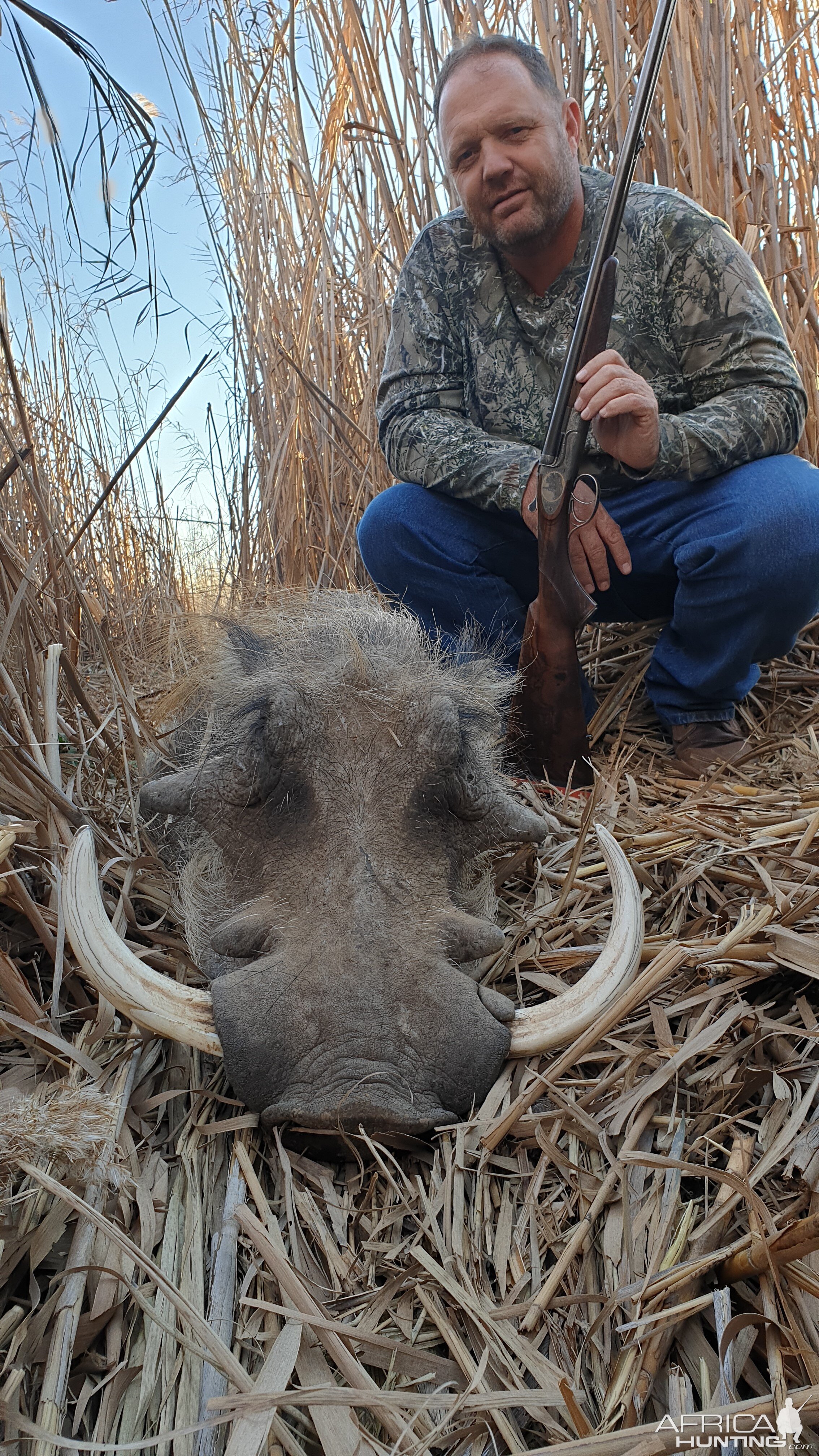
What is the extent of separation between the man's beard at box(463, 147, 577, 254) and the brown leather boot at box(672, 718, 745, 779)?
157 cm

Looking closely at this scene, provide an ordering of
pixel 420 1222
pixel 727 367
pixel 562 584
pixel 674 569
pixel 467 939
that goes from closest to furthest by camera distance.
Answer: pixel 420 1222
pixel 467 939
pixel 562 584
pixel 727 367
pixel 674 569

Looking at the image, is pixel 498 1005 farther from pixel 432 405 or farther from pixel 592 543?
pixel 432 405

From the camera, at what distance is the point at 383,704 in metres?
1.61

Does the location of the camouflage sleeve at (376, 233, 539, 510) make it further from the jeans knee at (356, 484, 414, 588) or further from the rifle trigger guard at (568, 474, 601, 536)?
the rifle trigger guard at (568, 474, 601, 536)

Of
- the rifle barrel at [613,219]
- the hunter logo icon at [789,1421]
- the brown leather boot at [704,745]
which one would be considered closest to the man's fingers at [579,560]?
the rifle barrel at [613,219]

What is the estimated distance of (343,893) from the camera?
1.35m

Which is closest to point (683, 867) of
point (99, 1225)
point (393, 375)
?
point (99, 1225)

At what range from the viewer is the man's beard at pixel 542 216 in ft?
9.21

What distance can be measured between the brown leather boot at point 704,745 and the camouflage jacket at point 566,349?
28.7 inches

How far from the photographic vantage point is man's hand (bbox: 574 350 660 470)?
2.33 meters

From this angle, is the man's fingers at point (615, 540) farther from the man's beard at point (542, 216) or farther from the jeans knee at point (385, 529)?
the man's beard at point (542, 216)

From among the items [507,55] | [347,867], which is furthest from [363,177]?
[347,867]

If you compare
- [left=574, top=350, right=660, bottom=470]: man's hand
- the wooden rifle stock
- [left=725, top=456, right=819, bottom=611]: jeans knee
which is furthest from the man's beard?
[left=725, top=456, right=819, bottom=611]: jeans knee

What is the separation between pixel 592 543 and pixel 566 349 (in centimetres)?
81
